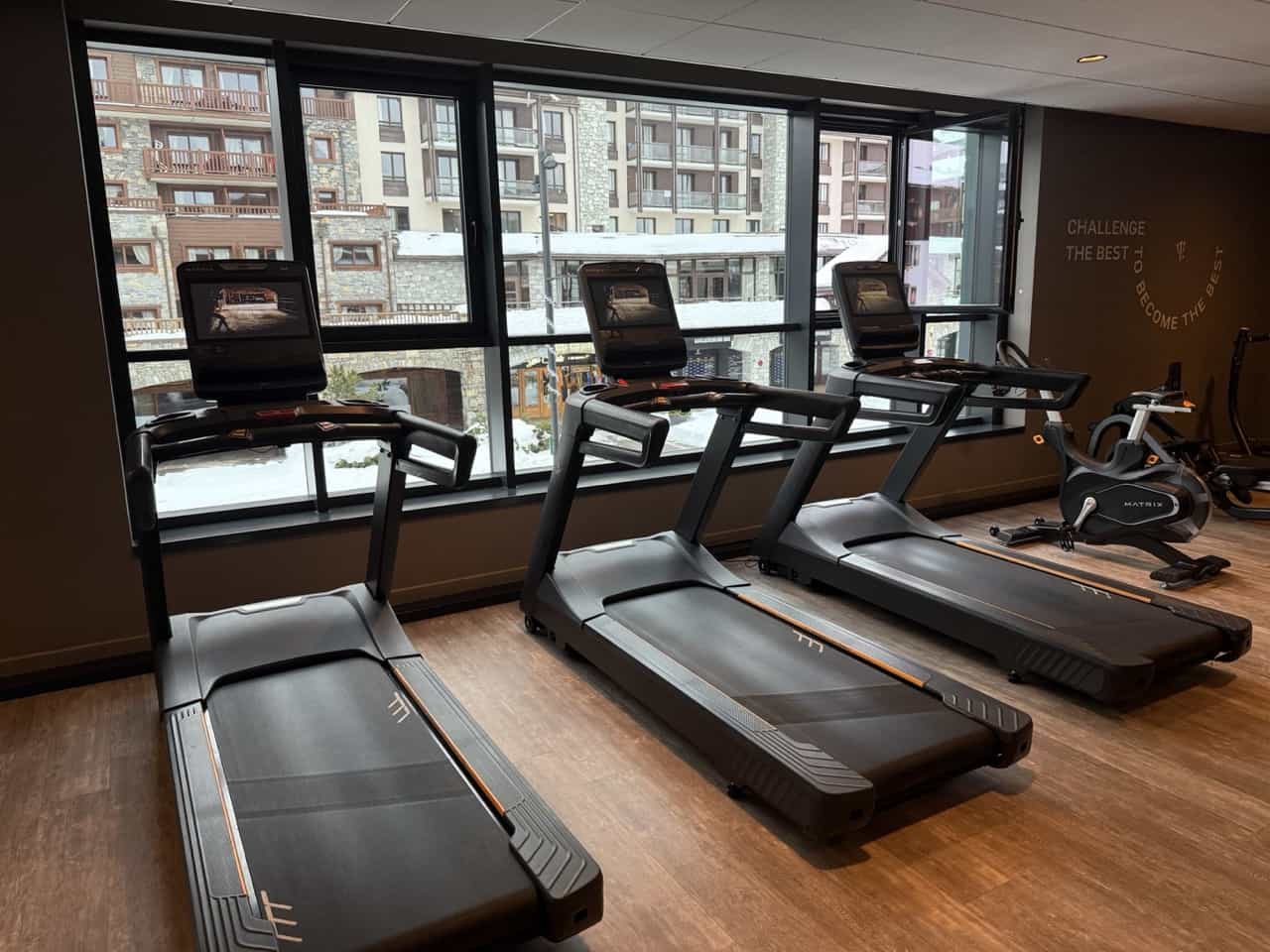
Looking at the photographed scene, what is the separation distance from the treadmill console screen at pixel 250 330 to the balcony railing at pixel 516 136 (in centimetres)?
164

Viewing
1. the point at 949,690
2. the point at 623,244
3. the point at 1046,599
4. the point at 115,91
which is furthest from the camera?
the point at 623,244

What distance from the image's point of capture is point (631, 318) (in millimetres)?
3723

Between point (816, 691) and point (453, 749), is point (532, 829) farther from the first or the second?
point (816, 691)

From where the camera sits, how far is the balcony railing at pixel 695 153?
16.3ft

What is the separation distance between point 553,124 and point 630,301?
1.39m

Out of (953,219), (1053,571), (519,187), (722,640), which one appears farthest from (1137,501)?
(519,187)

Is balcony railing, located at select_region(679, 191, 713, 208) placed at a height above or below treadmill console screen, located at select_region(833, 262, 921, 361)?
above

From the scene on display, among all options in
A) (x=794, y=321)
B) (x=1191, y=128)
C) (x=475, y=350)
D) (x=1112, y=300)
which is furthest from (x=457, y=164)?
(x=1191, y=128)

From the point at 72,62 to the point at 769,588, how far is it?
3.65 metres

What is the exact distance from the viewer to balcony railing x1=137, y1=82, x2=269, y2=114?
3.59 metres

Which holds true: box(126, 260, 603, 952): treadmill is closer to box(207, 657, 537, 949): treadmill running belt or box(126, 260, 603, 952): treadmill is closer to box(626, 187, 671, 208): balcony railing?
box(207, 657, 537, 949): treadmill running belt

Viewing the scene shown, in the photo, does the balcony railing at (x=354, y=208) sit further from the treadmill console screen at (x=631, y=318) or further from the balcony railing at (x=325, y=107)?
the treadmill console screen at (x=631, y=318)

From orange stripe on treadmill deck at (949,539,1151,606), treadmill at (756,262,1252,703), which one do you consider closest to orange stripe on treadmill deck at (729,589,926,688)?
treadmill at (756,262,1252,703)

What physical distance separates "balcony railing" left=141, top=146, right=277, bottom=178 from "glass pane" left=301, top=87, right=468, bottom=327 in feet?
0.66
